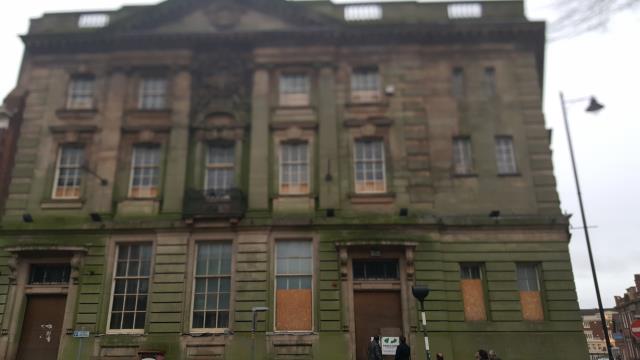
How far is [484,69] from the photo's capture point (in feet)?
75.7

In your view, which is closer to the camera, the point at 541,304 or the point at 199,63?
the point at 541,304

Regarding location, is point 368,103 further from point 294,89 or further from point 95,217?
point 95,217

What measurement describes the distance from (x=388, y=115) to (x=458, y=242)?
6.18m

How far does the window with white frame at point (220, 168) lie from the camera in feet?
71.9

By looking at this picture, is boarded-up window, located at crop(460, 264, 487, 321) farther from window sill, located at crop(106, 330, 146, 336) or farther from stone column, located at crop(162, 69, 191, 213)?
window sill, located at crop(106, 330, 146, 336)

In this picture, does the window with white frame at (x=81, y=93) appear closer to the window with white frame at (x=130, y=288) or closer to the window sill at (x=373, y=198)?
the window with white frame at (x=130, y=288)

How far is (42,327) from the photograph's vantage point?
66.5 feet

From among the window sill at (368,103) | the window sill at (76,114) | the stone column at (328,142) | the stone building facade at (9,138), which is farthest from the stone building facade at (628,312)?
the stone building facade at (9,138)

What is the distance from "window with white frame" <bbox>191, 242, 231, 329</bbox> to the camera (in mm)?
20062

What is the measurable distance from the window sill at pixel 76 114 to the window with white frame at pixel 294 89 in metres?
8.41

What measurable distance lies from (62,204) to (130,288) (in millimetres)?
4698

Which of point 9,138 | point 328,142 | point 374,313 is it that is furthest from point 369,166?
→ point 9,138

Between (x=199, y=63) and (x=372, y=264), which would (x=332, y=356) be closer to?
(x=372, y=264)

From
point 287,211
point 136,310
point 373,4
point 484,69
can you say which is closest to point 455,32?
point 484,69
